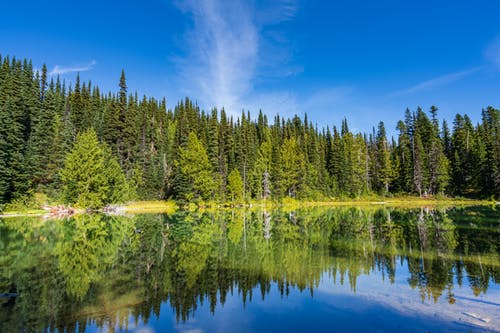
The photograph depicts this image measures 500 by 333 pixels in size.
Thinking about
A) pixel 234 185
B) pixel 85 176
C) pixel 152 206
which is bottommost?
pixel 152 206

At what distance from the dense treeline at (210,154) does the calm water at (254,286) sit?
116 feet

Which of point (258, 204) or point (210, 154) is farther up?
point (210, 154)

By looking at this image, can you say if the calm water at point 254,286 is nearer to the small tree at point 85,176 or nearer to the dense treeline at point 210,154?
the small tree at point 85,176

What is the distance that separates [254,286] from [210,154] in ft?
196

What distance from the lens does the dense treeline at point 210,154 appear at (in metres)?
52.2

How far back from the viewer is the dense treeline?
52.2m

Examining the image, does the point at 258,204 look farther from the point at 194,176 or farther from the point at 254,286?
the point at 254,286

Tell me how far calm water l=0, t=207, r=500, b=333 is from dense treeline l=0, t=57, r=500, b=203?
116ft

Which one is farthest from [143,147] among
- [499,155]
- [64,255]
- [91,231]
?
[499,155]

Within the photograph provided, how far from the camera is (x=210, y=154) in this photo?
2729 inches

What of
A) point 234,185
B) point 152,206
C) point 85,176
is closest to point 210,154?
point 234,185

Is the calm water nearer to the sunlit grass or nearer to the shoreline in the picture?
the shoreline

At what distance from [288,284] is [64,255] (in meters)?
11.8

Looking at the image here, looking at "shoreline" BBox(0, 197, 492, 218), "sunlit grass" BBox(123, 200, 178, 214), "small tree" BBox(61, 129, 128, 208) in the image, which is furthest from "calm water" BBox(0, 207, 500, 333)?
"sunlit grass" BBox(123, 200, 178, 214)
